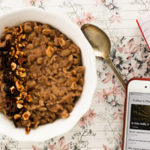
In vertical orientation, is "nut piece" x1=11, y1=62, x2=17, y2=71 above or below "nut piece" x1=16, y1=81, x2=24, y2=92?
above

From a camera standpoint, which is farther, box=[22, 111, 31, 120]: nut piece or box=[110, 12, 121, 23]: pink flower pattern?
box=[110, 12, 121, 23]: pink flower pattern

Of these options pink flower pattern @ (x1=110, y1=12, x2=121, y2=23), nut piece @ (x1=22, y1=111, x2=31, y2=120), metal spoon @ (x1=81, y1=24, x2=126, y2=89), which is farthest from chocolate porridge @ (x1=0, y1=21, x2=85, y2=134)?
pink flower pattern @ (x1=110, y1=12, x2=121, y2=23)

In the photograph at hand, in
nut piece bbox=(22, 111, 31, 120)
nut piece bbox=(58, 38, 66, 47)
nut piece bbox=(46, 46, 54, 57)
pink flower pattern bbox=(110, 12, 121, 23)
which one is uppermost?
pink flower pattern bbox=(110, 12, 121, 23)

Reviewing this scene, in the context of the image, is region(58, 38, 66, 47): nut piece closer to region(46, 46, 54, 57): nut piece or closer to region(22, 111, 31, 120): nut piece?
region(46, 46, 54, 57): nut piece

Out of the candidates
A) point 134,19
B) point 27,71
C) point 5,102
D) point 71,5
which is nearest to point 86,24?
point 71,5

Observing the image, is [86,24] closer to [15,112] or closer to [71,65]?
[71,65]
